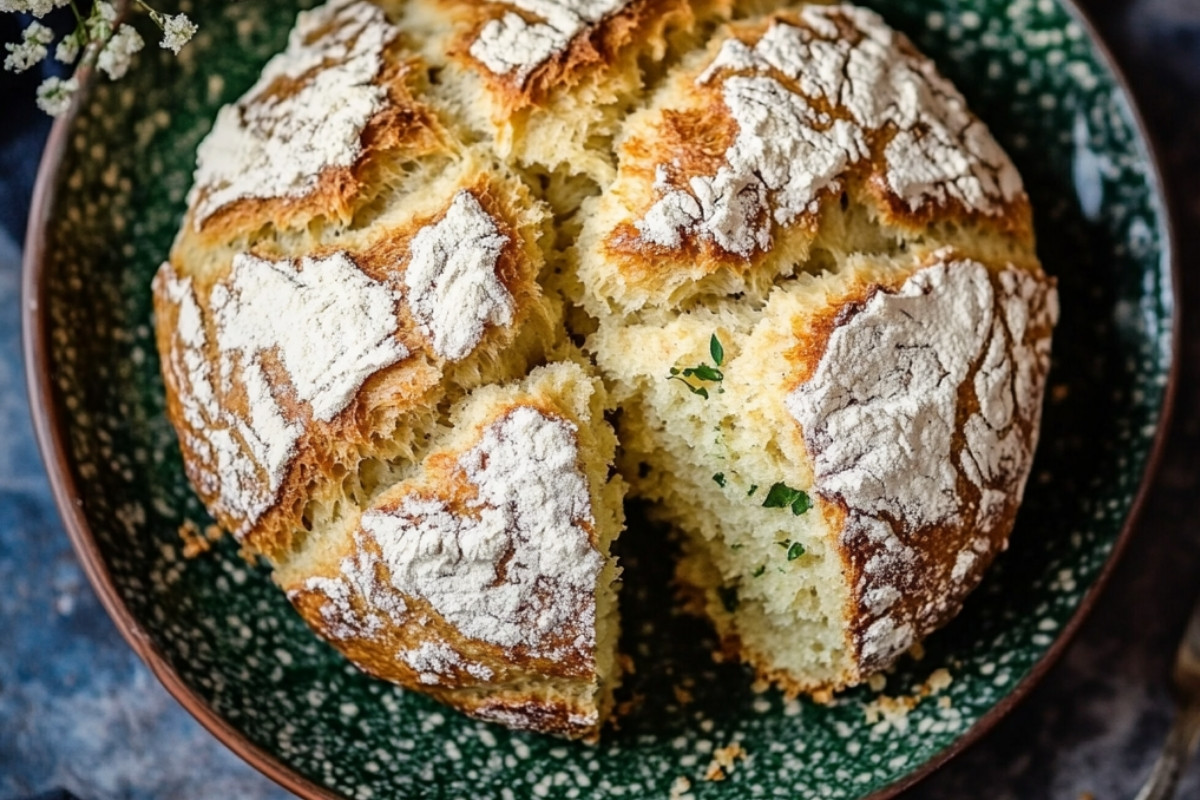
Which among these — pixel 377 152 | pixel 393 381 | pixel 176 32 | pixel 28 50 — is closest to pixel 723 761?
pixel 393 381

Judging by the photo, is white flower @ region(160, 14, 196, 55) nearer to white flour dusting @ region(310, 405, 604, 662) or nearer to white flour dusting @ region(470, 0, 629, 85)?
white flour dusting @ region(470, 0, 629, 85)

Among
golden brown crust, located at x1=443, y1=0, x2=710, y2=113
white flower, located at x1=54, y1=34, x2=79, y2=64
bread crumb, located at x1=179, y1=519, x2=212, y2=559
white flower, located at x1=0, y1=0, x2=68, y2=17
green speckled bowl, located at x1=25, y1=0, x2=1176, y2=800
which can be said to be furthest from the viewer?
bread crumb, located at x1=179, y1=519, x2=212, y2=559

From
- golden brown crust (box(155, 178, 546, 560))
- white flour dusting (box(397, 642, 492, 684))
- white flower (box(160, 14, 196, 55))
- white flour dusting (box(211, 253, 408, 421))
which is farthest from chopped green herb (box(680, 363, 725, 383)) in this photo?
white flower (box(160, 14, 196, 55))

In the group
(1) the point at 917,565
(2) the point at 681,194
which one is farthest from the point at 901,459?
(2) the point at 681,194

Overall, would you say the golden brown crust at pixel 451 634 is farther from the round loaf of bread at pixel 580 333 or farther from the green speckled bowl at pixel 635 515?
the green speckled bowl at pixel 635 515

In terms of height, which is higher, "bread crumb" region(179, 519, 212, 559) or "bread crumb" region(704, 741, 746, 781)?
"bread crumb" region(179, 519, 212, 559)

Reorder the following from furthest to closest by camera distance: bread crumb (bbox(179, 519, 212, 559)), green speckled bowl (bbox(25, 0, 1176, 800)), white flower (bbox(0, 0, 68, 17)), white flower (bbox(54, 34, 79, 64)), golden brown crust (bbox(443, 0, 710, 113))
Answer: bread crumb (bbox(179, 519, 212, 559)) < green speckled bowl (bbox(25, 0, 1176, 800)) < golden brown crust (bbox(443, 0, 710, 113)) < white flower (bbox(54, 34, 79, 64)) < white flower (bbox(0, 0, 68, 17))
